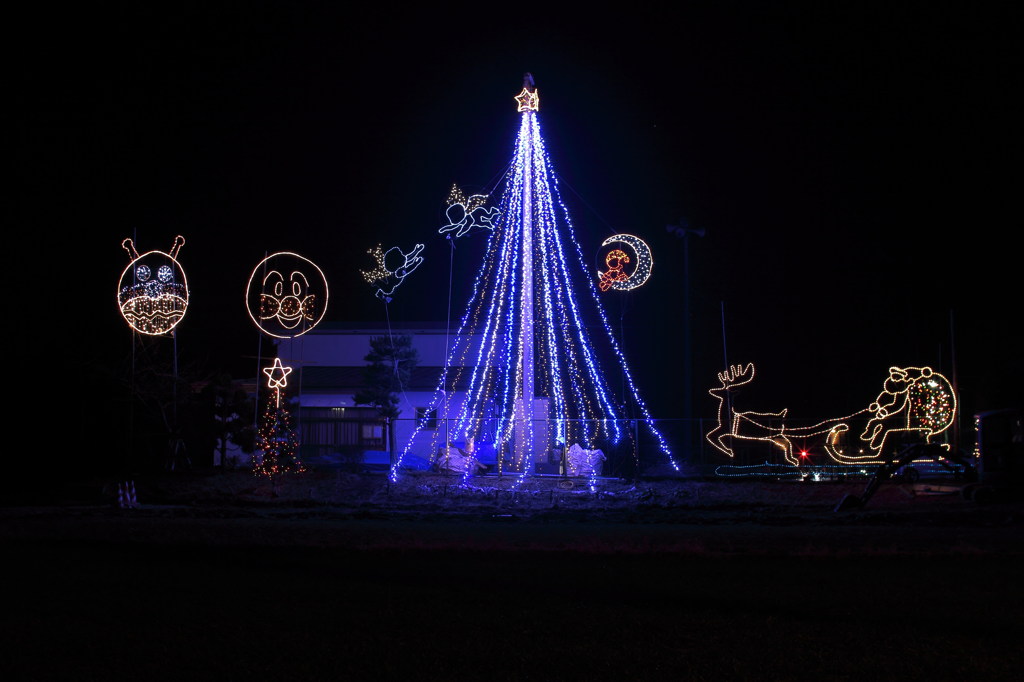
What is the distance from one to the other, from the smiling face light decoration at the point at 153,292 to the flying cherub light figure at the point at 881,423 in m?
16.0

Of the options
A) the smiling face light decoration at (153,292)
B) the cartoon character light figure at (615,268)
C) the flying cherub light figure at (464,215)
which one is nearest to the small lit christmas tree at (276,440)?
the smiling face light decoration at (153,292)

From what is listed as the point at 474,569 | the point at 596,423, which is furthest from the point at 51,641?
the point at 596,423

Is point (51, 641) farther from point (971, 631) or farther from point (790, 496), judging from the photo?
point (790, 496)

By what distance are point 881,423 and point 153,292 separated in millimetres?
23272

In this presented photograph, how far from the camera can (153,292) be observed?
2456 centimetres

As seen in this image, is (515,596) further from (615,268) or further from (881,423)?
(881,423)

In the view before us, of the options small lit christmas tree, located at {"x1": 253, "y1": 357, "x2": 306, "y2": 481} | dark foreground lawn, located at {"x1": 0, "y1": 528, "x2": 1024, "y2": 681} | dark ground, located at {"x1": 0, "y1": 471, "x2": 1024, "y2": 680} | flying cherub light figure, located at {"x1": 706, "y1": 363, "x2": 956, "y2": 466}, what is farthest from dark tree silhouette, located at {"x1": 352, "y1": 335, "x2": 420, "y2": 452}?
dark foreground lawn, located at {"x1": 0, "y1": 528, "x2": 1024, "y2": 681}

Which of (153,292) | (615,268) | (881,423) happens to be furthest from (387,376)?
(881,423)

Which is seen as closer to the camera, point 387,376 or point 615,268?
point 615,268

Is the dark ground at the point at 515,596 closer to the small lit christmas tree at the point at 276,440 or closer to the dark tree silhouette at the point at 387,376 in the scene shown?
the small lit christmas tree at the point at 276,440

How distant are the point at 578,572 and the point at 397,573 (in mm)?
2110

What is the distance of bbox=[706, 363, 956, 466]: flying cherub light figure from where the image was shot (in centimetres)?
2709

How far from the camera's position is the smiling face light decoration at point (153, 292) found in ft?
80.2

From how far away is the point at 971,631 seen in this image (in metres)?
7.35
